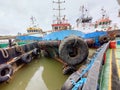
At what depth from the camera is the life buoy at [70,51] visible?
543 centimetres

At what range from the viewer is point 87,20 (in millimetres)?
20750

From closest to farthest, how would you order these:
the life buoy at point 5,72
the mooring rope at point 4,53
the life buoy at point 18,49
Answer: the life buoy at point 5,72 → the mooring rope at point 4,53 → the life buoy at point 18,49

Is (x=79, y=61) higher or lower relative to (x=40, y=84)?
higher

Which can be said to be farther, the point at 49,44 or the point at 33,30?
the point at 33,30

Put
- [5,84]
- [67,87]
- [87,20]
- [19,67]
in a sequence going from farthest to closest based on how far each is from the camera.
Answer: [87,20] → [19,67] → [5,84] → [67,87]

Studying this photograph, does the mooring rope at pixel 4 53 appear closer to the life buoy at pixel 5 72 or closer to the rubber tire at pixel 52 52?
the life buoy at pixel 5 72

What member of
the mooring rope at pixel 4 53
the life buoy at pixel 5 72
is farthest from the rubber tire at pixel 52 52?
the life buoy at pixel 5 72

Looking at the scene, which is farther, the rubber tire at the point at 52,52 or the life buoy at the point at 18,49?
the rubber tire at the point at 52,52

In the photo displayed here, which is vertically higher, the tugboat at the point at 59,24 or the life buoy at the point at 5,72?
the tugboat at the point at 59,24

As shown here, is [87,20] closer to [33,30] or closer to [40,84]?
[33,30]

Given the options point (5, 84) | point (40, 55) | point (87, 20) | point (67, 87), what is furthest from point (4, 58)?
point (87, 20)

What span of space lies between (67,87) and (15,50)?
14.1 feet

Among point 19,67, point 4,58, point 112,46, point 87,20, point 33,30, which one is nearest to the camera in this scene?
point 4,58

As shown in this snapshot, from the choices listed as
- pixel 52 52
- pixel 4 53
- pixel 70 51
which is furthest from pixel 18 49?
pixel 70 51
